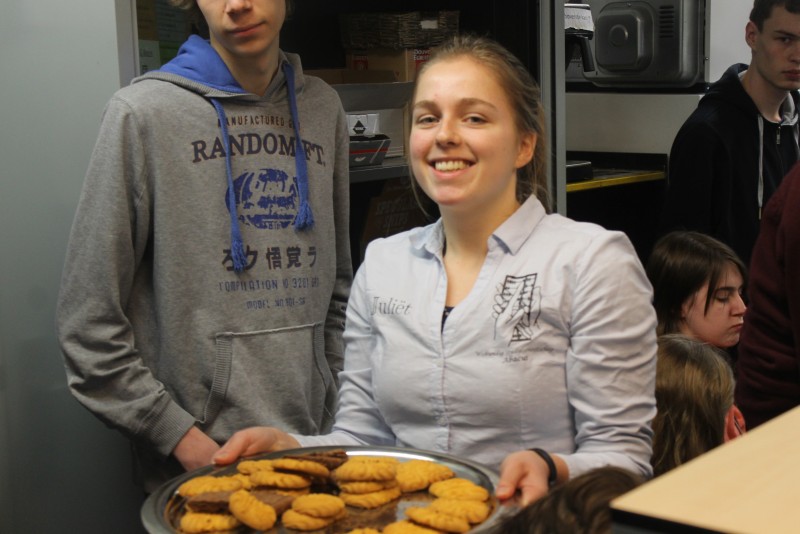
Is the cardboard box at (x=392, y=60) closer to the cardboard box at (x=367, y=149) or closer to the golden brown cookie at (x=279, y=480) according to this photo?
the cardboard box at (x=367, y=149)

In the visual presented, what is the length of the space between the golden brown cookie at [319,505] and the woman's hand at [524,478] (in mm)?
186

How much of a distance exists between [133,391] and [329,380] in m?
0.41

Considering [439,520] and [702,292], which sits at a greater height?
[439,520]

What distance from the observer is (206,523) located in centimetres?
124

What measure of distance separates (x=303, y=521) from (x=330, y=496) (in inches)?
2.4

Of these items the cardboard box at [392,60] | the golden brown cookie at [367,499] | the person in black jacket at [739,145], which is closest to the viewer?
the golden brown cookie at [367,499]

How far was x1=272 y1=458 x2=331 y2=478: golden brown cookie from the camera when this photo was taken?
135 cm

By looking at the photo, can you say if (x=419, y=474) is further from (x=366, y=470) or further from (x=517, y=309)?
(x=517, y=309)

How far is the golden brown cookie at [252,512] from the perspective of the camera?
4.06ft

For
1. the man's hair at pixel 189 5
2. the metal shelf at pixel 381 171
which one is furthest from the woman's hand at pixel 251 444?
the metal shelf at pixel 381 171

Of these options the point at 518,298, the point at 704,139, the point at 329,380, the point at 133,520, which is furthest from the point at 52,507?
the point at 704,139

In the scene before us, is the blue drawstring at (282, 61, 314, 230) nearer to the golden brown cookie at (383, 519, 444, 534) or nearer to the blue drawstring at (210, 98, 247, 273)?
the blue drawstring at (210, 98, 247, 273)

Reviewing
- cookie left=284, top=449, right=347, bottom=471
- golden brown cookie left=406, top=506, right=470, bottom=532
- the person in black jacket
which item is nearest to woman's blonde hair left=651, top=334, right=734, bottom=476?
cookie left=284, top=449, right=347, bottom=471

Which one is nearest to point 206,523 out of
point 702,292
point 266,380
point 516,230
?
point 516,230
